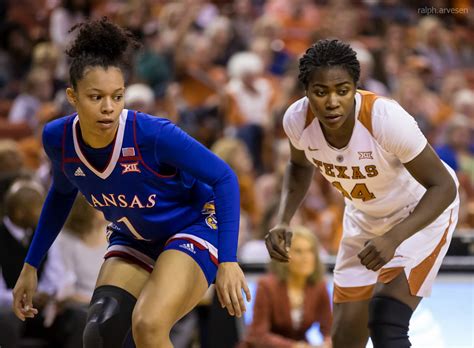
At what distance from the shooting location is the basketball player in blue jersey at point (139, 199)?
3729 mm

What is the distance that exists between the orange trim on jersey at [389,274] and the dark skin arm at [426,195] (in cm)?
33

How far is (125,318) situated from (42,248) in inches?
23.2

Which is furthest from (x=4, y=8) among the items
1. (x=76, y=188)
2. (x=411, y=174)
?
(x=411, y=174)

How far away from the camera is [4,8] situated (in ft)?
34.4

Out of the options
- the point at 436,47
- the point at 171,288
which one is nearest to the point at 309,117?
the point at 171,288

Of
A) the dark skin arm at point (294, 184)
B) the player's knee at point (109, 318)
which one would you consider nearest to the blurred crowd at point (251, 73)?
the dark skin arm at point (294, 184)

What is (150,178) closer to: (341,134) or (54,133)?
(54,133)

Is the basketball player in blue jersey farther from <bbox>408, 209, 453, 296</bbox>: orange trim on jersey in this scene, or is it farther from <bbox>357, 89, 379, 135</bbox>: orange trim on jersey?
<bbox>408, 209, 453, 296</bbox>: orange trim on jersey

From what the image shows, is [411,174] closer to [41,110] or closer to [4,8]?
[41,110]

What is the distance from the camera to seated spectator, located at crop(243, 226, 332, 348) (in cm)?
591

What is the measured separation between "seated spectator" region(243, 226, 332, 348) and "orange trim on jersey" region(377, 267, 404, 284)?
66.8 inches

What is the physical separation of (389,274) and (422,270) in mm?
153

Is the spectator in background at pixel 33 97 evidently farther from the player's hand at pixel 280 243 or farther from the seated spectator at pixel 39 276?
the player's hand at pixel 280 243

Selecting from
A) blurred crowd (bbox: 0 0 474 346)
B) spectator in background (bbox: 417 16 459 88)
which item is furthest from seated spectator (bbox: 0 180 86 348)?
spectator in background (bbox: 417 16 459 88)
